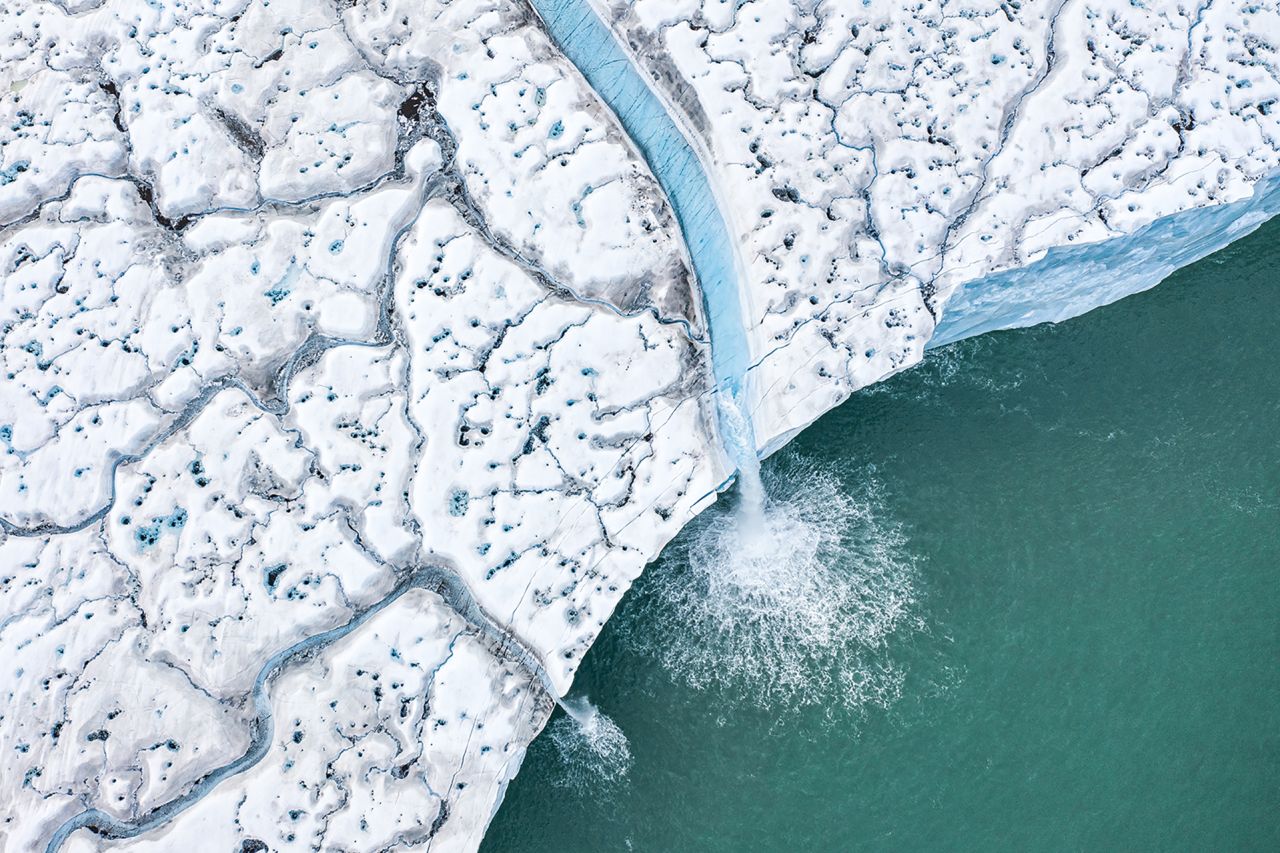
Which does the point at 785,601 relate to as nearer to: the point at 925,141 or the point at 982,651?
the point at 982,651

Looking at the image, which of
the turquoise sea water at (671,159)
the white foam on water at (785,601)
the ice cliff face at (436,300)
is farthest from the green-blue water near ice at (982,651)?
the turquoise sea water at (671,159)

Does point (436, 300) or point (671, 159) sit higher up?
point (436, 300)

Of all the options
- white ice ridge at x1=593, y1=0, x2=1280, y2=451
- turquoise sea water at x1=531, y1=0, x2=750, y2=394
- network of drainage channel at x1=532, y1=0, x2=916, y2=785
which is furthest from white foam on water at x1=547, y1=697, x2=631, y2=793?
turquoise sea water at x1=531, y1=0, x2=750, y2=394

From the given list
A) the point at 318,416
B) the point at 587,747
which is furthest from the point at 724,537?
the point at 318,416

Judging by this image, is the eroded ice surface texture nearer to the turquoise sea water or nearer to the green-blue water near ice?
the turquoise sea water

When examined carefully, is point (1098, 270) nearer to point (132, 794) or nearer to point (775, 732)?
point (775, 732)

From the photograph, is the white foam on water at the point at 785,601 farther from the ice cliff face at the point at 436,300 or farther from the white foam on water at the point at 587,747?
the ice cliff face at the point at 436,300
